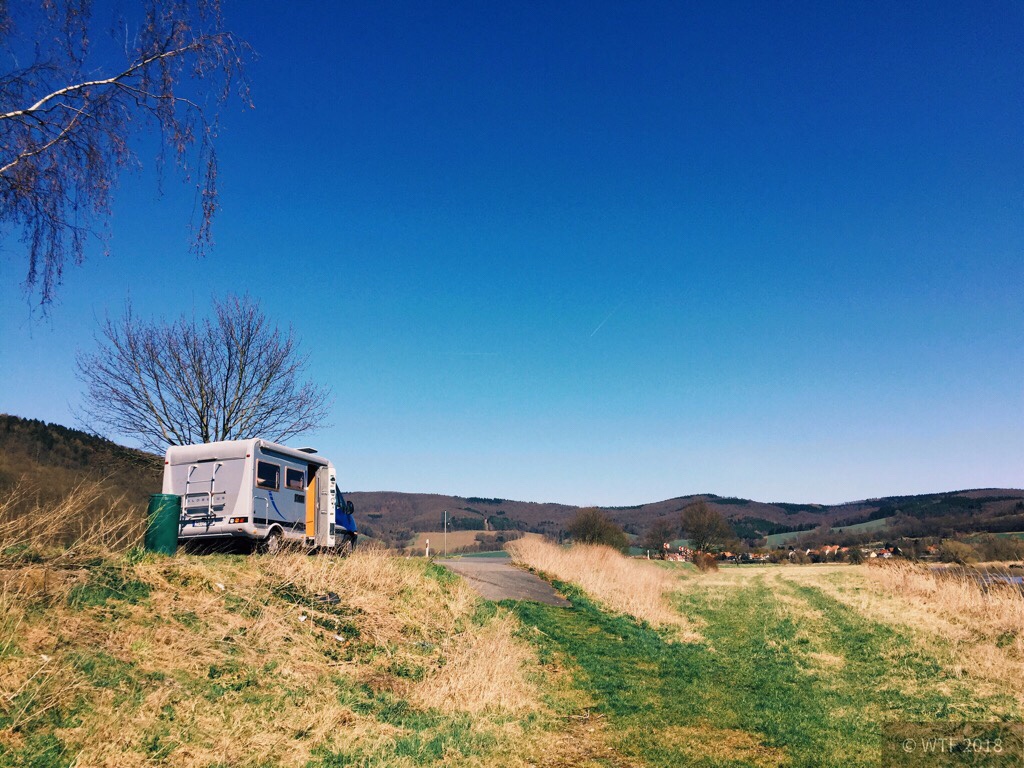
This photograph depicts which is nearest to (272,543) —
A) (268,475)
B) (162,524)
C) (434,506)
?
(268,475)

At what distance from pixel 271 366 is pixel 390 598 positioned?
1722cm

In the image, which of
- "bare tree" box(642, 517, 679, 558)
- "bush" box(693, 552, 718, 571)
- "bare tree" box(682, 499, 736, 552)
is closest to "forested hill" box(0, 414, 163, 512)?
"bush" box(693, 552, 718, 571)

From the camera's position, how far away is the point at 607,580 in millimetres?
24188

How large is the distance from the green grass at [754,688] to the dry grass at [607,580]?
97cm

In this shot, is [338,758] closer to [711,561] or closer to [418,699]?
[418,699]

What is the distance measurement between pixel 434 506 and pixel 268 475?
116 metres

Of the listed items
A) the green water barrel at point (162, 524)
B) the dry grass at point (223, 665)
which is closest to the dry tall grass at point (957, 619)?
the dry grass at point (223, 665)

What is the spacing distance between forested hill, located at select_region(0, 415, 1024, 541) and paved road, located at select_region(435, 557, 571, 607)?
18.2 ft

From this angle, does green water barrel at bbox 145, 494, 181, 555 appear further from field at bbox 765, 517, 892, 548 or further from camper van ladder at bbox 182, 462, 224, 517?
field at bbox 765, 517, 892, 548

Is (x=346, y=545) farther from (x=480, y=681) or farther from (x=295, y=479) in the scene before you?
(x=480, y=681)

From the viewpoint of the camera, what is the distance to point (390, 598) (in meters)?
13.0

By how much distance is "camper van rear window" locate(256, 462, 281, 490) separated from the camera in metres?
15.6

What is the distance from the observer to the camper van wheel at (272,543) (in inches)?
628

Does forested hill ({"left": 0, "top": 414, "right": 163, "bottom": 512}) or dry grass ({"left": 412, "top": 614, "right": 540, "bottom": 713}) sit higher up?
forested hill ({"left": 0, "top": 414, "right": 163, "bottom": 512})
